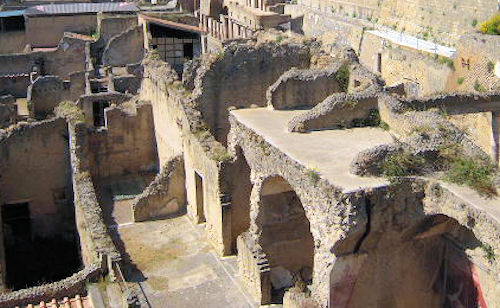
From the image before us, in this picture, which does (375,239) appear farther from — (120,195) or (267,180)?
(120,195)

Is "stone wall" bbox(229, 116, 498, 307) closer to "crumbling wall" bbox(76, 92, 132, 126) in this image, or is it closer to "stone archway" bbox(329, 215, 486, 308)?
"stone archway" bbox(329, 215, 486, 308)

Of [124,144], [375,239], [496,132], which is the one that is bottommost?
[124,144]

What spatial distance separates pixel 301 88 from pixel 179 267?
16.4 ft

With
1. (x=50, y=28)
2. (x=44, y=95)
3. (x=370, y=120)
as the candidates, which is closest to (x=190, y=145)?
(x=370, y=120)

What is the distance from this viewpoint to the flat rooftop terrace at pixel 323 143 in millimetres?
11062

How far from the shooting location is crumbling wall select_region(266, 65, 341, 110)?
15.9 m

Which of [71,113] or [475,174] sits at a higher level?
[475,174]

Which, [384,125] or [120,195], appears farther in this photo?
[120,195]

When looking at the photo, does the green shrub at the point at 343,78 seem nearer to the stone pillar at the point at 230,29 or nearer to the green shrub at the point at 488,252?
the green shrub at the point at 488,252

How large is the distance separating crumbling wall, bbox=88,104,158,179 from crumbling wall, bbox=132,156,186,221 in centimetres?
295

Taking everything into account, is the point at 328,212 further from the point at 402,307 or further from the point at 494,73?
the point at 494,73

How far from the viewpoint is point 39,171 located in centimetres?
1883

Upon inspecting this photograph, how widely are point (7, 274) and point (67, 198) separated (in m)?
3.09

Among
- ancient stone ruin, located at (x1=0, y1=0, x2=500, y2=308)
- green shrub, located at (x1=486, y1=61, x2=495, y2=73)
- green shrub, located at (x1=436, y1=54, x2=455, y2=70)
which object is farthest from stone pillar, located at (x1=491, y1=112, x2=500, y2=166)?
green shrub, located at (x1=436, y1=54, x2=455, y2=70)
